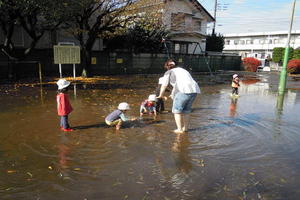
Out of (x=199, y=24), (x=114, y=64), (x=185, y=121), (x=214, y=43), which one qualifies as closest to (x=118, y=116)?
(x=185, y=121)

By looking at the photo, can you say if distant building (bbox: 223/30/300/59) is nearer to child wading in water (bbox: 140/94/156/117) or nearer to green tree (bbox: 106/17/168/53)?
green tree (bbox: 106/17/168/53)

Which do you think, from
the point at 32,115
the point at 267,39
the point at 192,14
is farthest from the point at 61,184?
the point at 267,39

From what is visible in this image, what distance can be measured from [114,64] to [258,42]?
53062mm

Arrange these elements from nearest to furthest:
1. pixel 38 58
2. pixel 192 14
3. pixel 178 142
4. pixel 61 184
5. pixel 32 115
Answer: pixel 61 184 → pixel 178 142 → pixel 32 115 → pixel 38 58 → pixel 192 14

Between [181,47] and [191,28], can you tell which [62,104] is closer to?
[191,28]

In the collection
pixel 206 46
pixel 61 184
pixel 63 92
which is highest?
pixel 206 46

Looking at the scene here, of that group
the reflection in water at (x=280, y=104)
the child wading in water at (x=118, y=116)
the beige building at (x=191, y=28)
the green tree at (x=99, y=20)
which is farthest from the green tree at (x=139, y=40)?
the child wading in water at (x=118, y=116)

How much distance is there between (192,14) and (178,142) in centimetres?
3024

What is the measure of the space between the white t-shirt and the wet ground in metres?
1.02

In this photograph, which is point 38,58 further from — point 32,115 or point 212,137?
point 212,137

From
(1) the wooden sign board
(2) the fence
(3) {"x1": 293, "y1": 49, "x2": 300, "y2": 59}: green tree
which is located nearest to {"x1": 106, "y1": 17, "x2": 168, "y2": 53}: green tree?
(2) the fence

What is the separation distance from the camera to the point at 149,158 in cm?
453

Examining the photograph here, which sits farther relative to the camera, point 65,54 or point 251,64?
point 251,64

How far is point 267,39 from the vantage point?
62656 mm
